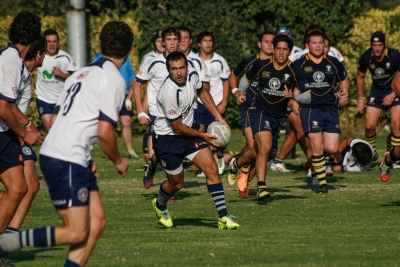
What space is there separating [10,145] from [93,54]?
14.0 meters

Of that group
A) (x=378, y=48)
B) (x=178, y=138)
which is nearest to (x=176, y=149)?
(x=178, y=138)

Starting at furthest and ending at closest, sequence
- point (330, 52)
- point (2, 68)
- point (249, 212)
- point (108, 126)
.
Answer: point (330, 52) < point (249, 212) < point (2, 68) < point (108, 126)

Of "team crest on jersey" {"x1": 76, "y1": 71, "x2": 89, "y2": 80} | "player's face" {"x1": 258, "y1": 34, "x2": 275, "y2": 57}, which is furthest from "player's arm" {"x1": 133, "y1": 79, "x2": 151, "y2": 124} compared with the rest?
"team crest on jersey" {"x1": 76, "y1": 71, "x2": 89, "y2": 80}

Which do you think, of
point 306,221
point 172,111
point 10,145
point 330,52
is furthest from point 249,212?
point 330,52

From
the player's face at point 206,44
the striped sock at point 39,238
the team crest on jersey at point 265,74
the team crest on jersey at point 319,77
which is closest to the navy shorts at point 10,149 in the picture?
the striped sock at point 39,238

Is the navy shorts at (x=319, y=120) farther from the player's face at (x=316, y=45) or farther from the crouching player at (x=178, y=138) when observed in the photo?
the crouching player at (x=178, y=138)

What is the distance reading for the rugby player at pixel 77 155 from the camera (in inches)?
261

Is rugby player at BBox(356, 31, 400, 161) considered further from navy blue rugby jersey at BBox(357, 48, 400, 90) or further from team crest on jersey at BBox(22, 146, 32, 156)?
team crest on jersey at BBox(22, 146, 32, 156)

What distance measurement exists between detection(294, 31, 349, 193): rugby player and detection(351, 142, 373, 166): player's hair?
2393mm

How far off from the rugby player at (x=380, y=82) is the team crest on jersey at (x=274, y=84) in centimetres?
358

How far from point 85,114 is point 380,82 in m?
10.4

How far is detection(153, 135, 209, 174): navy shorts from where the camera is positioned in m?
10.1

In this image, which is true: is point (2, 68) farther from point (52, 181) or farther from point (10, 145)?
point (52, 181)

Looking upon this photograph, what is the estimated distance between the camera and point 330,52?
16.3 m
